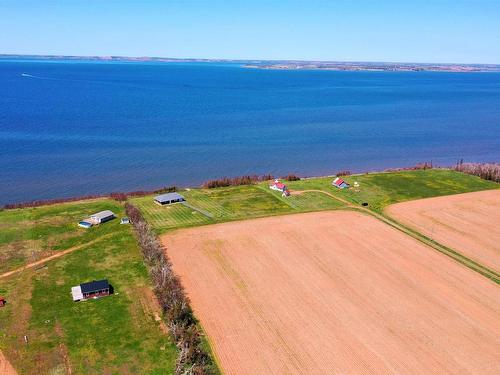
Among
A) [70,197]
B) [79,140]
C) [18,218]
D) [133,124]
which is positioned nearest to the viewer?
[18,218]

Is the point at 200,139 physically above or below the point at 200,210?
below

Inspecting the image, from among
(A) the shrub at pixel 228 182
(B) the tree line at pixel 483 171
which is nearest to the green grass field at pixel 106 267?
(A) the shrub at pixel 228 182

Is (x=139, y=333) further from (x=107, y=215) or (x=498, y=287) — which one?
(x=498, y=287)

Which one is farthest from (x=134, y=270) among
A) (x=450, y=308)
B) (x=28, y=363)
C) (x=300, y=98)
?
(x=300, y=98)

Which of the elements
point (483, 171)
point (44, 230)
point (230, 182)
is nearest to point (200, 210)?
point (230, 182)

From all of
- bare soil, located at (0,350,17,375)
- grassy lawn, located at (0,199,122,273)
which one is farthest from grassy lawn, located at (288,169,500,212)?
bare soil, located at (0,350,17,375)

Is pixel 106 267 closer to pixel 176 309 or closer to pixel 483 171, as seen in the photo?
pixel 176 309
